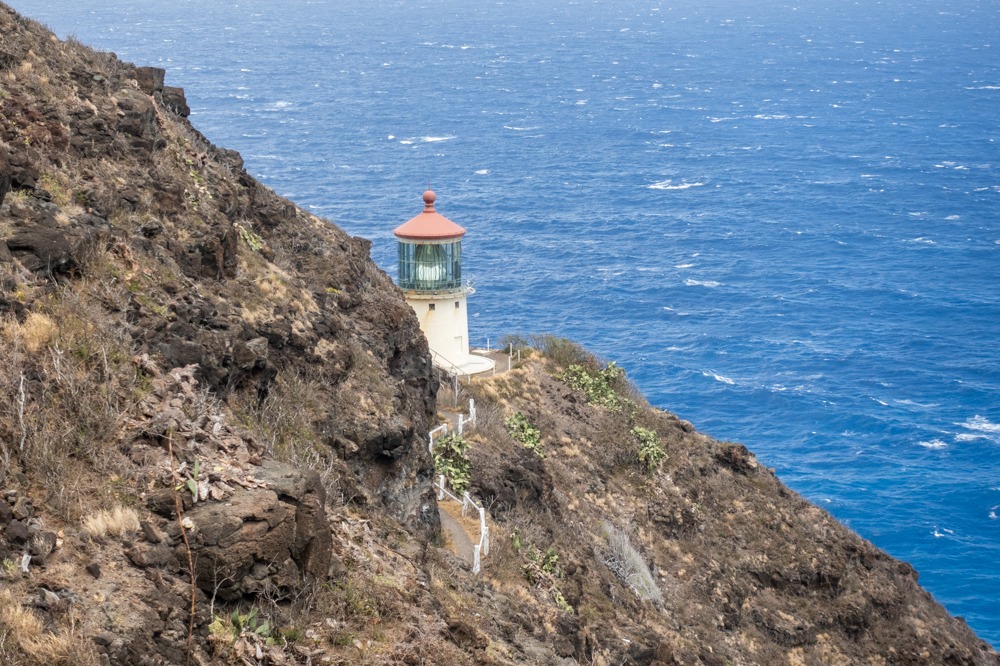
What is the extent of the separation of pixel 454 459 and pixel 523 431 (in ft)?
19.9

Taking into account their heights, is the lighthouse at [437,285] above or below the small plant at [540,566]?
above

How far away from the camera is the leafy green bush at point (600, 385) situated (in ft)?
127

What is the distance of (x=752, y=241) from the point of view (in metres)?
95.6

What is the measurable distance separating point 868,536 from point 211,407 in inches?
1621

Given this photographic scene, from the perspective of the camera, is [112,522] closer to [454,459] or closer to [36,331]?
[36,331]

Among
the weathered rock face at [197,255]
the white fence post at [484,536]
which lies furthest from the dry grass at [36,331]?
the white fence post at [484,536]

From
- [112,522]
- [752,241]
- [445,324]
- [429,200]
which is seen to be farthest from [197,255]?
[752,241]

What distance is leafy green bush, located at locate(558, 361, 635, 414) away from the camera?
38.8 m

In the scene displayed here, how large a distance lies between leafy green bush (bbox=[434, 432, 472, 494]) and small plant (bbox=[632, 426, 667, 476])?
8.62 meters

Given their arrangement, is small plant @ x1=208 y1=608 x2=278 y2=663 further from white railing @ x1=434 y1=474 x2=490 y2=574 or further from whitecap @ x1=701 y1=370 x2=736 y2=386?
whitecap @ x1=701 y1=370 x2=736 y2=386

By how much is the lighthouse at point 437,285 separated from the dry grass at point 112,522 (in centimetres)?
2662

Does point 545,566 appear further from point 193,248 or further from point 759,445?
point 759,445

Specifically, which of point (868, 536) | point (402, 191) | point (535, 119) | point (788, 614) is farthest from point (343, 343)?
point (535, 119)

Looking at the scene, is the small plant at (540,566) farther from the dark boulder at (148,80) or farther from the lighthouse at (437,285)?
the lighthouse at (437,285)
